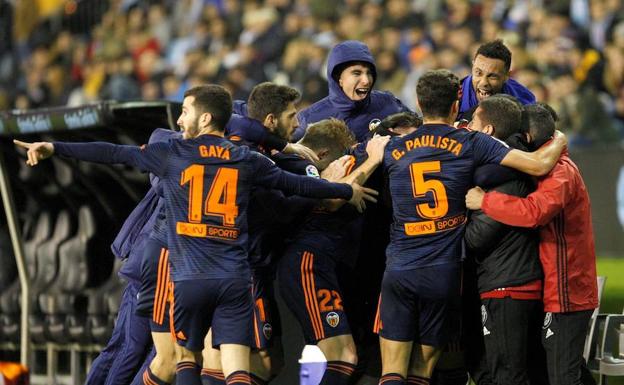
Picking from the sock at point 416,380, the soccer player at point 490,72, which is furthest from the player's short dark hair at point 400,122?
the sock at point 416,380

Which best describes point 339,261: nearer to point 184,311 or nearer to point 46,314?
point 184,311

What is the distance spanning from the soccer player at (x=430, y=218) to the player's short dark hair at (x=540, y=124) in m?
0.14

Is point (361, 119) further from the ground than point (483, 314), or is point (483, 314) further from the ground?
point (361, 119)

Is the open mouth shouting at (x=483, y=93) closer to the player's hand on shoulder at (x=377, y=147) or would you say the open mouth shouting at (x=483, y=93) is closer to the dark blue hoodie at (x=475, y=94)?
the dark blue hoodie at (x=475, y=94)

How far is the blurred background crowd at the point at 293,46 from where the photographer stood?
13.6 m

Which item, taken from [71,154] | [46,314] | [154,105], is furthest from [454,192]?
[46,314]

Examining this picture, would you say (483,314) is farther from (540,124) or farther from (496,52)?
(496,52)

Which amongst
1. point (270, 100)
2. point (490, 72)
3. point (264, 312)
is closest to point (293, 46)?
point (490, 72)

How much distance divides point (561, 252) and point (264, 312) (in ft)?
5.61

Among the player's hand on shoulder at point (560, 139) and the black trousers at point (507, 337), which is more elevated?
the player's hand on shoulder at point (560, 139)

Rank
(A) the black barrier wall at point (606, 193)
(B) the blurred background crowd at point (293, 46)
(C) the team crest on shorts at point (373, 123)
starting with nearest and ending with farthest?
(C) the team crest on shorts at point (373, 123) < (A) the black barrier wall at point (606, 193) < (B) the blurred background crowd at point (293, 46)

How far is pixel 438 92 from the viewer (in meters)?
6.41

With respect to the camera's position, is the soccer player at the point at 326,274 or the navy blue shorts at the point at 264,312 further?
the navy blue shorts at the point at 264,312

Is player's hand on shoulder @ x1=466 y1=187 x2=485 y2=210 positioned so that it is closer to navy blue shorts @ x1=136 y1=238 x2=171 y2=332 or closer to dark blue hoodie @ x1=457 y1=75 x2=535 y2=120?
dark blue hoodie @ x1=457 y1=75 x2=535 y2=120
